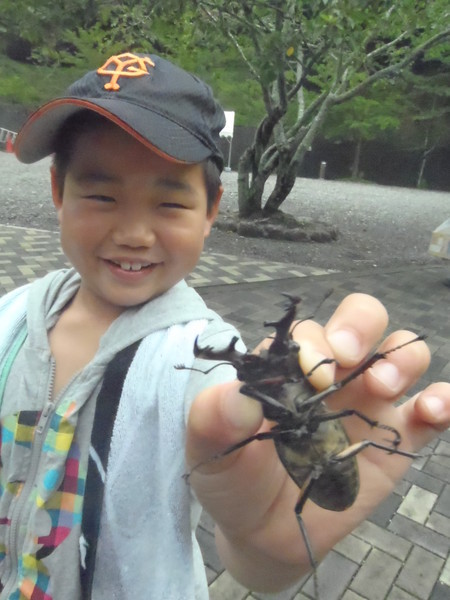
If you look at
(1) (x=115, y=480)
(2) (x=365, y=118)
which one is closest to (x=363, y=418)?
(1) (x=115, y=480)

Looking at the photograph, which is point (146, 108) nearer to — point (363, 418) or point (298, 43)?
point (363, 418)

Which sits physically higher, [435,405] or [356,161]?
[435,405]

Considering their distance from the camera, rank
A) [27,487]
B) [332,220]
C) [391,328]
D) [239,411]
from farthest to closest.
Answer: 1. [332,220]
2. [391,328]
3. [27,487]
4. [239,411]

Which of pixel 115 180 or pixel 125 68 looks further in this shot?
pixel 125 68

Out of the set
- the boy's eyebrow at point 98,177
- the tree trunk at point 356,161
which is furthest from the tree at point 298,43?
the tree trunk at point 356,161

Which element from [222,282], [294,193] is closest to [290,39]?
[222,282]

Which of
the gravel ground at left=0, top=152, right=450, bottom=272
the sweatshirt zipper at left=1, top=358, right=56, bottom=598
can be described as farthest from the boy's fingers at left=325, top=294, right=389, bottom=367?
the gravel ground at left=0, top=152, right=450, bottom=272

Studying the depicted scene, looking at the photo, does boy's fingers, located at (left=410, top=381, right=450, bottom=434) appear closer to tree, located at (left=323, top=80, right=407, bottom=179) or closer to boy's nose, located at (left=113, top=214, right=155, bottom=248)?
boy's nose, located at (left=113, top=214, right=155, bottom=248)
